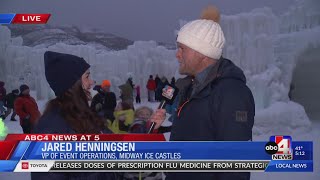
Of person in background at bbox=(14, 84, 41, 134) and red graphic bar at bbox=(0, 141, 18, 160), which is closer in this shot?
red graphic bar at bbox=(0, 141, 18, 160)

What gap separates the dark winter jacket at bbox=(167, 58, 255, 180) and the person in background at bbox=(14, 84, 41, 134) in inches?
113

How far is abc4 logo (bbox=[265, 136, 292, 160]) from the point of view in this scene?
2.12 meters

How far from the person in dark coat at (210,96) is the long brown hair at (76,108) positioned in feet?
1.23

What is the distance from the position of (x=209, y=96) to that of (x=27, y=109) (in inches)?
126

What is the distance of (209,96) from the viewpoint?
58.8 inches

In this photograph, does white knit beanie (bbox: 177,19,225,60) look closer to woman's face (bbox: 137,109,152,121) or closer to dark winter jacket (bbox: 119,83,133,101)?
woman's face (bbox: 137,109,152,121)

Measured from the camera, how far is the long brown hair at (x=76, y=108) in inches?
56.6

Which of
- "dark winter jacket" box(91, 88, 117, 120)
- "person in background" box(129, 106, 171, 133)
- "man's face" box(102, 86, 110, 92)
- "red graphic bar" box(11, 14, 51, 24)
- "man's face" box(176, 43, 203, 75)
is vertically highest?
"red graphic bar" box(11, 14, 51, 24)

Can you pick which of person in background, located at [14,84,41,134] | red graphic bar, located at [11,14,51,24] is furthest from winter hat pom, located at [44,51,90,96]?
person in background, located at [14,84,41,134]

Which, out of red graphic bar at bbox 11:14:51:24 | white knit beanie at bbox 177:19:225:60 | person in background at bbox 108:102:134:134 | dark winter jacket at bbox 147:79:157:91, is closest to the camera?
white knit beanie at bbox 177:19:225:60

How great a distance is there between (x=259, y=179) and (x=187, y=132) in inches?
78.7

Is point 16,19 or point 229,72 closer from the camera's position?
point 229,72

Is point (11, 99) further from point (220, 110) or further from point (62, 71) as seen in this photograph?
point (220, 110)

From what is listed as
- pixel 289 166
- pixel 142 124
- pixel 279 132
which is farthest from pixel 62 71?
pixel 279 132
